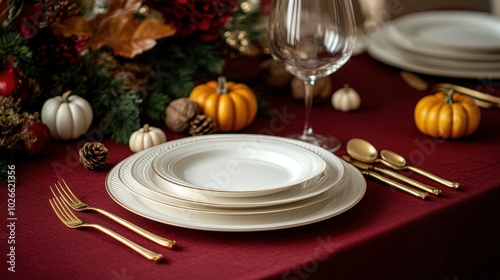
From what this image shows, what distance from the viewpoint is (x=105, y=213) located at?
0.88 meters

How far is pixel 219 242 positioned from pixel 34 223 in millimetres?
249

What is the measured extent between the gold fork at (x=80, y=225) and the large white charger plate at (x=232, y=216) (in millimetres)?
40

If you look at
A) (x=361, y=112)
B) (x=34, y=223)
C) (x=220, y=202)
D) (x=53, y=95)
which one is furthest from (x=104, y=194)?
(x=361, y=112)

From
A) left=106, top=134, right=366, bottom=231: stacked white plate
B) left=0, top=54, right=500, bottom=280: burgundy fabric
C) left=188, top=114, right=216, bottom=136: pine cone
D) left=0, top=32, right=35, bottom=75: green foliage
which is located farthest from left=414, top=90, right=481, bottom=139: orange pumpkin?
left=0, top=32, right=35, bottom=75: green foliage

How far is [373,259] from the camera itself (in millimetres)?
862

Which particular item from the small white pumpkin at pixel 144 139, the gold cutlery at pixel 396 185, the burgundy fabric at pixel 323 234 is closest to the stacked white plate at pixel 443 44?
the burgundy fabric at pixel 323 234

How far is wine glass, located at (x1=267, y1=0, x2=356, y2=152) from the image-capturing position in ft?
3.63

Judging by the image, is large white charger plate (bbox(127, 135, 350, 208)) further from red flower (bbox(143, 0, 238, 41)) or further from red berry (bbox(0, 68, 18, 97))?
red flower (bbox(143, 0, 238, 41))

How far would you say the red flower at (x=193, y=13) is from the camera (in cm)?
128

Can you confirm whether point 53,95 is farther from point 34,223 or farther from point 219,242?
point 219,242

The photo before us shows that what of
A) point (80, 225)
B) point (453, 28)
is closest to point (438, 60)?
point (453, 28)

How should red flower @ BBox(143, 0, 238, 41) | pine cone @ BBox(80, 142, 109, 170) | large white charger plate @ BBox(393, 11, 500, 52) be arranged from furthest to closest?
large white charger plate @ BBox(393, 11, 500, 52)
red flower @ BBox(143, 0, 238, 41)
pine cone @ BBox(80, 142, 109, 170)

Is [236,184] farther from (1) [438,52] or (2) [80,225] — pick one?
(1) [438,52]

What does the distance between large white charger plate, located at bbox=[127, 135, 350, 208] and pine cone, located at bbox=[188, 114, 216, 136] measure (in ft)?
0.66
